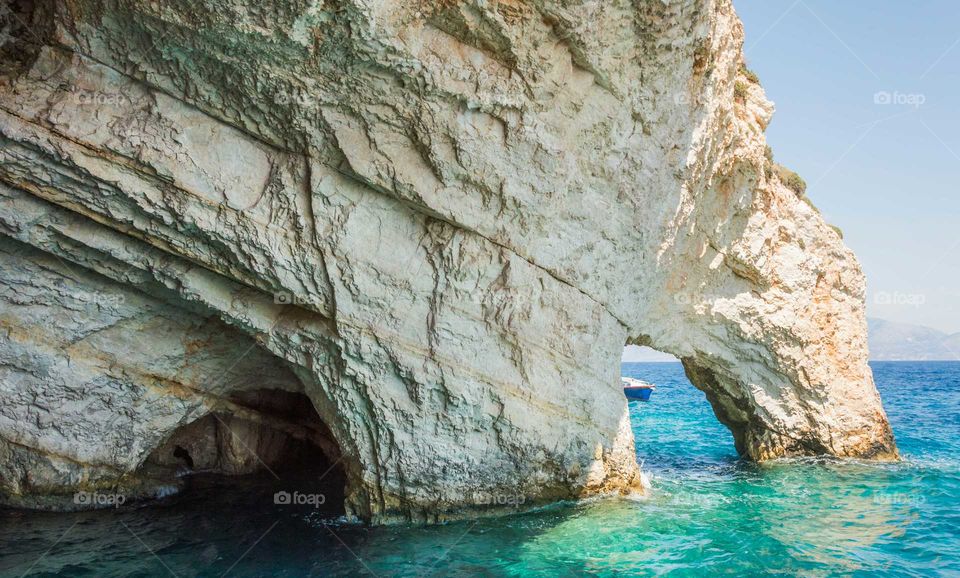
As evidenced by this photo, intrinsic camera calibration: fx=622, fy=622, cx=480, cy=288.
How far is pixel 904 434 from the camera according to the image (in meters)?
19.7

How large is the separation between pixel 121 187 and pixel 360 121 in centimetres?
314

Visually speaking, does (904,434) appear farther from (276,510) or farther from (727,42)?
(276,510)

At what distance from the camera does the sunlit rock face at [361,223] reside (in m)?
7.87

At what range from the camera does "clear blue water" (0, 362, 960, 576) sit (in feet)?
26.6

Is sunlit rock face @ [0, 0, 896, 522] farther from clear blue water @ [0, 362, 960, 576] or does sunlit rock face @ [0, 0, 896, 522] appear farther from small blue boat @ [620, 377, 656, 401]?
small blue boat @ [620, 377, 656, 401]

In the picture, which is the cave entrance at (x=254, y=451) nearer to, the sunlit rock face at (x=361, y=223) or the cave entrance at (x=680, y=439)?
the sunlit rock face at (x=361, y=223)

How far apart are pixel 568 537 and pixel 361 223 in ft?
18.0

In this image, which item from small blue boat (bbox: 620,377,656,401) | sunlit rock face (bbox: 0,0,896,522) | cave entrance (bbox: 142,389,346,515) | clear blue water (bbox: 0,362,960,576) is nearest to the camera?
sunlit rock face (bbox: 0,0,896,522)

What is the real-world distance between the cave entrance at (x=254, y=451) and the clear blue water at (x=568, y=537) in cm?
99

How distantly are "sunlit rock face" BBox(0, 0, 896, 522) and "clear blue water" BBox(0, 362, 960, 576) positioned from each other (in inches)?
29.5

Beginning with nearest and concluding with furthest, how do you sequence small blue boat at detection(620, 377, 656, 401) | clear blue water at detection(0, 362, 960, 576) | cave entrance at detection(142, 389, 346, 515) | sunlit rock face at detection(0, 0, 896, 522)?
sunlit rock face at detection(0, 0, 896, 522), clear blue water at detection(0, 362, 960, 576), cave entrance at detection(142, 389, 346, 515), small blue boat at detection(620, 377, 656, 401)

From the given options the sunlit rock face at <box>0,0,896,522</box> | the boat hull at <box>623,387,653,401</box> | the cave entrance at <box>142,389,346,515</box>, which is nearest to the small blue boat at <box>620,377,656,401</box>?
the boat hull at <box>623,387,653,401</box>

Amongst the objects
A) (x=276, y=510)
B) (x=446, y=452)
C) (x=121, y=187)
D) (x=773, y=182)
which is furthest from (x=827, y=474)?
(x=121, y=187)

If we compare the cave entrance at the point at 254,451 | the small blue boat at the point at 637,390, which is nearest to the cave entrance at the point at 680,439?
the small blue boat at the point at 637,390
